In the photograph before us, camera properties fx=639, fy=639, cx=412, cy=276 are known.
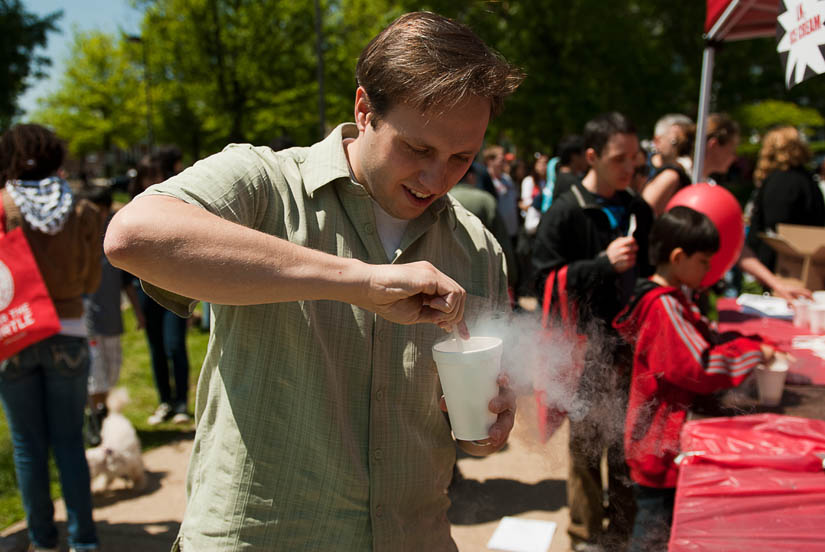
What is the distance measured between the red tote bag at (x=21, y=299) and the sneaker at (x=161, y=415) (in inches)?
104

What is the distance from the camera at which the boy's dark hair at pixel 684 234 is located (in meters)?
2.76

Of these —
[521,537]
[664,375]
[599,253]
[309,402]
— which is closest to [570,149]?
[599,253]

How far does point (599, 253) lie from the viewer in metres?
3.49

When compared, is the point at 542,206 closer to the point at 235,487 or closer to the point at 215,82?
the point at 235,487

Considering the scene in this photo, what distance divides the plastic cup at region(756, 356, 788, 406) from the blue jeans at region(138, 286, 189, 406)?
4.38 meters

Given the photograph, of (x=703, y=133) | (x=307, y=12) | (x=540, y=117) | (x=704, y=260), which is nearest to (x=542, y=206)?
(x=703, y=133)

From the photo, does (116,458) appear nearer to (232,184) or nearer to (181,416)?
(181,416)

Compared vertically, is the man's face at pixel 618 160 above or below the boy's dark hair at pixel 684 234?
above

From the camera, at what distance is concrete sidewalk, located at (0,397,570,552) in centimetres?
373

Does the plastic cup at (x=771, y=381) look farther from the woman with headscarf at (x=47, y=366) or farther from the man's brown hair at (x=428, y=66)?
the woman with headscarf at (x=47, y=366)

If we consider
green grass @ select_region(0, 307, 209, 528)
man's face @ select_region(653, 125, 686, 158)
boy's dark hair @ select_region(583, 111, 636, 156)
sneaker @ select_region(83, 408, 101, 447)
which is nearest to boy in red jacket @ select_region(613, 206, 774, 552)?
boy's dark hair @ select_region(583, 111, 636, 156)

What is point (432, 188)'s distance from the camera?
139 centimetres

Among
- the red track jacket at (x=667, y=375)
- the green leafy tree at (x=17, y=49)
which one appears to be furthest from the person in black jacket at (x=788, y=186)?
the green leafy tree at (x=17, y=49)

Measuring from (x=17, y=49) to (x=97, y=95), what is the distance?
1040 centimetres
